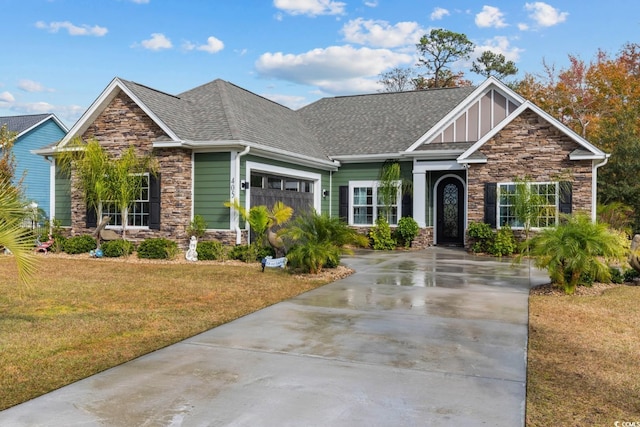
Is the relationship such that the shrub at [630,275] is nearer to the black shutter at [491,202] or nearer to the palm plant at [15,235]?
the black shutter at [491,202]

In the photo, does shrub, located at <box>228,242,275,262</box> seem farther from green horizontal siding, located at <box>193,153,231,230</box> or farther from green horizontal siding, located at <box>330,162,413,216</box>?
green horizontal siding, located at <box>330,162,413,216</box>

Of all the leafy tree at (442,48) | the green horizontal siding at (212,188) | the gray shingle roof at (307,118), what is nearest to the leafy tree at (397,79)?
the leafy tree at (442,48)

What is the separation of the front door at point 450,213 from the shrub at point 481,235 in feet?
8.31

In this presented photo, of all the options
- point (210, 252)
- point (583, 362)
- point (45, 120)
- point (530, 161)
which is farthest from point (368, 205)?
point (45, 120)

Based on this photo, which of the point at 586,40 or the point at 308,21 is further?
the point at 586,40

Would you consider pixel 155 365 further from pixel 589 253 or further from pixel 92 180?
pixel 92 180

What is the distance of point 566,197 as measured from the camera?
1552cm

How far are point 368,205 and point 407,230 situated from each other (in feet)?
7.18

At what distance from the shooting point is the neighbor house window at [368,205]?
18.8m

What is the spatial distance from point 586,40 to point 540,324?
94.3 ft

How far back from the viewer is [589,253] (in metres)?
8.71

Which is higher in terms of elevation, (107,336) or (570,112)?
(570,112)

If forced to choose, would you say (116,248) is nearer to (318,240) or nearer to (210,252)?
(210,252)

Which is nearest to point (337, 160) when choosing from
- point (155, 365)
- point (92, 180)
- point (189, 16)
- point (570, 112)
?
point (189, 16)
